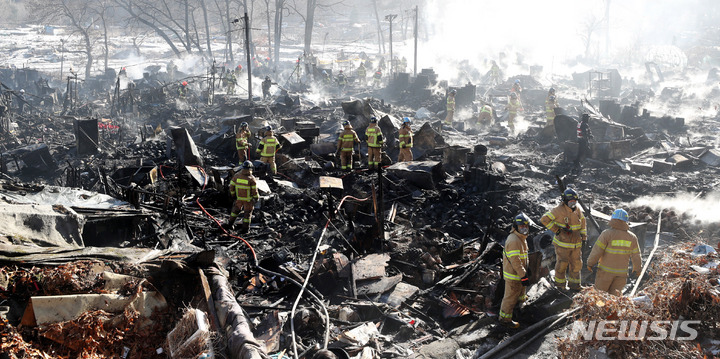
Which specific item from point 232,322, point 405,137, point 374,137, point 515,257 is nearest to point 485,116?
point 405,137

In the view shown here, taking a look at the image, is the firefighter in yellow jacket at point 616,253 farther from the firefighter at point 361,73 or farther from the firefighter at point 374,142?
the firefighter at point 361,73

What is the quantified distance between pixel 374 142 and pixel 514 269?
7.69 m

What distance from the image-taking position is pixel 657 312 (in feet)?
16.7

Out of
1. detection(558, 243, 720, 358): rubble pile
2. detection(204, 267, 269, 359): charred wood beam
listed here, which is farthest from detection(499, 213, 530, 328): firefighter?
detection(204, 267, 269, 359): charred wood beam

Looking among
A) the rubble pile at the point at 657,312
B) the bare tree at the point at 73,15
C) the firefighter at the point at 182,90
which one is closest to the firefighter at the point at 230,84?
the firefighter at the point at 182,90

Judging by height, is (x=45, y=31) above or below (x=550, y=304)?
above

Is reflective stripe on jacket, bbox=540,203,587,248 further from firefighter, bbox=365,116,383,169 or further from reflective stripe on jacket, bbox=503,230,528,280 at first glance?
firefighter, bbox=365,116,383,169

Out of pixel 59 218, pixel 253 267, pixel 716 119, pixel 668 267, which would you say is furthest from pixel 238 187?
pixel 716 119

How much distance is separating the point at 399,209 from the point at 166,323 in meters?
7.12

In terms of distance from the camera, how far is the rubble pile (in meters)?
4.73

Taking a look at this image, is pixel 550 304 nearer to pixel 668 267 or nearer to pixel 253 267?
pixel 668 267

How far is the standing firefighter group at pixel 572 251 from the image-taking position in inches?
262

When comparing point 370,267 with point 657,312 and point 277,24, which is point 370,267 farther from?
point 277,24

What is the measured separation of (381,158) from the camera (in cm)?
1448
